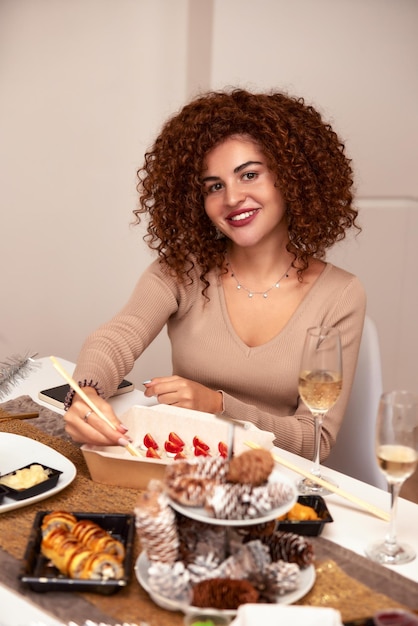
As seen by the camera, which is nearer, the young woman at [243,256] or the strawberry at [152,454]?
the strawberry at [152,454]

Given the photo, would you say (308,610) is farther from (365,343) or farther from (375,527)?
(365,343)

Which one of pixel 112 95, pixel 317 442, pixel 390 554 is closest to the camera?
pixel 390 554

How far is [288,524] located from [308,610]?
328 mm

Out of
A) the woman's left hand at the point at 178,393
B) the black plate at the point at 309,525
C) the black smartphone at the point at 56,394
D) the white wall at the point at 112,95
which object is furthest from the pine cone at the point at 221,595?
the white wall at the point at 112,95

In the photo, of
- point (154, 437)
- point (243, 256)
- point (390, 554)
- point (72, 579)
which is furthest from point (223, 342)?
point (72, 579)

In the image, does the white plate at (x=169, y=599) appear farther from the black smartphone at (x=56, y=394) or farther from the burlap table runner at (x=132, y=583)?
the black smartphone at (x=56, y=394)

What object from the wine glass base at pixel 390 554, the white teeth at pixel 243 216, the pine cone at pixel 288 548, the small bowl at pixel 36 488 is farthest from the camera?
the white teeth at pixel 243 216

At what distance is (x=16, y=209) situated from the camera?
327 cm

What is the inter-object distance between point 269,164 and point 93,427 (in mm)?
831

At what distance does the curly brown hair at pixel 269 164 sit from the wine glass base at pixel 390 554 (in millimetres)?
911

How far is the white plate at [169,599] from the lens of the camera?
970 millimetres

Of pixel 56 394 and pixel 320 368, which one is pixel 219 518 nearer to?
pixel 320 368

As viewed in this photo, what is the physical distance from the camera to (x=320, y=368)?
129 centimetres

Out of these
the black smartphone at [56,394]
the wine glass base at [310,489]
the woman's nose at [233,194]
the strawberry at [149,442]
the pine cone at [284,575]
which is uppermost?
the woman's nose at [233,194]
